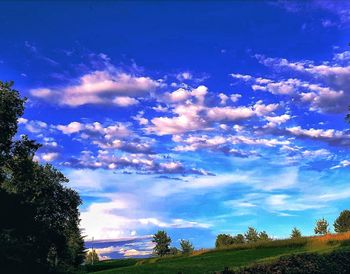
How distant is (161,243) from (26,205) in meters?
113

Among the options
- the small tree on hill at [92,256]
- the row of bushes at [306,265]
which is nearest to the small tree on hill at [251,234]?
the small tree on hill at [92,256]

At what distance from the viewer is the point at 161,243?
508ft

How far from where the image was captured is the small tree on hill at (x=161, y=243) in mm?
154750

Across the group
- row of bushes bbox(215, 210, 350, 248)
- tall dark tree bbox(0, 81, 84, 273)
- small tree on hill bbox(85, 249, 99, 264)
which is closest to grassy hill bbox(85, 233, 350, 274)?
tall dark tree bbox(0, 81, 84, 273)

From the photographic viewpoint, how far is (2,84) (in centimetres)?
4531

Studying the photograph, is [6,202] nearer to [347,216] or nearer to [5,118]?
[5,118]

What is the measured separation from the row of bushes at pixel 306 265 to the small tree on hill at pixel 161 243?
13397cm

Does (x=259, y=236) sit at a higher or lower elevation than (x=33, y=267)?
higher

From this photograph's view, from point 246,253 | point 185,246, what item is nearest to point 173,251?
point 185,246

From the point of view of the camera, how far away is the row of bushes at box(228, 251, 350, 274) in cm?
1852

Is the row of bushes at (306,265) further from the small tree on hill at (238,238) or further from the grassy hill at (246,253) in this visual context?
the small tree on hill at (238,238)

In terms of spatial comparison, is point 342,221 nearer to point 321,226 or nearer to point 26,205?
point 321,226

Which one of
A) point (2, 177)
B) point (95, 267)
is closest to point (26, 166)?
point (2, 177)

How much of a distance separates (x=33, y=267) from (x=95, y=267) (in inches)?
3296
